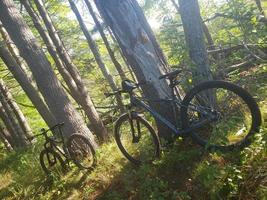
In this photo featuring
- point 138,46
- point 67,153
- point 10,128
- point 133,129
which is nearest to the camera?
point 138,46

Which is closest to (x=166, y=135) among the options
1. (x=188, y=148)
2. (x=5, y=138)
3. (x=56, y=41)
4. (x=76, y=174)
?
(x=188, y=148)

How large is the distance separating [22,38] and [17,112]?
5.88 m

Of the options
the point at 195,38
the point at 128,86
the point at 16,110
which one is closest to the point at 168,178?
the point at 128,86

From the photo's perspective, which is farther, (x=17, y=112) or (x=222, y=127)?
(x=17, y=112)

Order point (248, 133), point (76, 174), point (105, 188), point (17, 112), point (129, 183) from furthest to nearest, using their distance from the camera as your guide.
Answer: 1. point (17, 112)
2. point (76, 174)
3. point (105, 188)
4. point (129, 183)
5. point (248, 133)

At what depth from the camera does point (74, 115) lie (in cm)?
742

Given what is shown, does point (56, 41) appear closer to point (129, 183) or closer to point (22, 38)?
point (22, 38)

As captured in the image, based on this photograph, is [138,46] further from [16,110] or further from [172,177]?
[16,110]

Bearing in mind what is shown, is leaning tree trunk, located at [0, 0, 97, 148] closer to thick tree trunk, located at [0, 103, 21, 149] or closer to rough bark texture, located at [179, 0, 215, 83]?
rough bark texture, located at [179, 0, 215, 83]

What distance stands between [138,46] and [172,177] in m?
2.19

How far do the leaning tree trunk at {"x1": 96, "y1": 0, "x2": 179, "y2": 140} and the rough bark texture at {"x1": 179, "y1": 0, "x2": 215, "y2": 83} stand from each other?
62cm

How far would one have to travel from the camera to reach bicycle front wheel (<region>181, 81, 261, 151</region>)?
443cm

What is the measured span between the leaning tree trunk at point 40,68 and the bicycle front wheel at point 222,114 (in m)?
3.19

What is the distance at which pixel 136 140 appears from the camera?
18.7 ft
